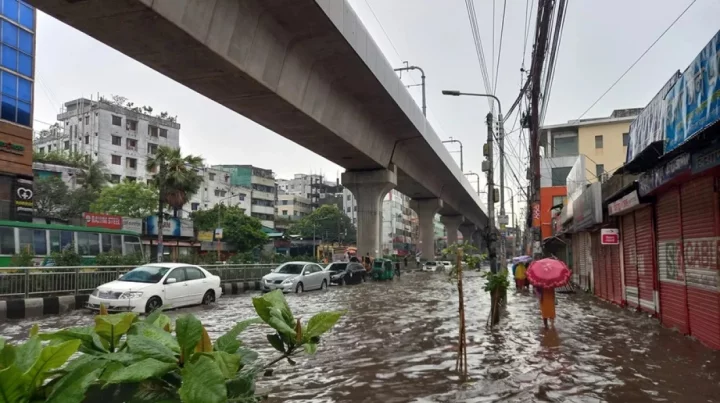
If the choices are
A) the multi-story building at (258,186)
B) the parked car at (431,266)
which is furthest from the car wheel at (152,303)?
the multi-story building at (258,186)

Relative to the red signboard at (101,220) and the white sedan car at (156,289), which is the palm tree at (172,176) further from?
the white sedan car at (156,289)

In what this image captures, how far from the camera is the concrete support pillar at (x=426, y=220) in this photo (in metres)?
45.7

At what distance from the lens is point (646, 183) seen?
35.0ft

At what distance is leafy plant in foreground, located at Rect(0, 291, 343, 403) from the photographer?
151 centimetres

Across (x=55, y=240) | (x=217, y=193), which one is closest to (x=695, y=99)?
(x=55, y=240)

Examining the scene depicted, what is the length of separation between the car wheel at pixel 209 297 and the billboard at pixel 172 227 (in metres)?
28.8

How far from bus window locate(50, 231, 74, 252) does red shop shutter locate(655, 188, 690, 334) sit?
2270 cm

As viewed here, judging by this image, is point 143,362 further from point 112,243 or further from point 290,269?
point 112,243

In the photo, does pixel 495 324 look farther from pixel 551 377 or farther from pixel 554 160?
pixel 554 160

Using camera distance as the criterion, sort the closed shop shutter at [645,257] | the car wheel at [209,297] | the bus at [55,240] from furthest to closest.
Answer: the bus at [55,240]
the car wheel at [209,297]
the closed shop shutter at [645,257]

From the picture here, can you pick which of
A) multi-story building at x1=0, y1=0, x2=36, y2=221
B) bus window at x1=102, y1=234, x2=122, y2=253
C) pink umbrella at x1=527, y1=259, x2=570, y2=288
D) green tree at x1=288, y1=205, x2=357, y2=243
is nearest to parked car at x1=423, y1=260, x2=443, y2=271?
bus window at x1=102, y1=234, x2=122, y2=253

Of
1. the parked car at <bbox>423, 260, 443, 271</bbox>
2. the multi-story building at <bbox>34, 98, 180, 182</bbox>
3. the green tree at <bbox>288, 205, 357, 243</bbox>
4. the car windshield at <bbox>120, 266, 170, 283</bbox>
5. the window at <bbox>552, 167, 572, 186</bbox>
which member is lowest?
the parked car at <bbox>423, 260, 443, 271</bbox>

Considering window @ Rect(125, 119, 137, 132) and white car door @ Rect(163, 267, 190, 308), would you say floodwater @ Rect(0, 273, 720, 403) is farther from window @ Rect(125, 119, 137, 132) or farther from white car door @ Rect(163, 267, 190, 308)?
window @ Rect(125, 119, 137, 132)

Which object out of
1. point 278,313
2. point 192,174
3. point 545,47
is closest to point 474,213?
point 192,174
